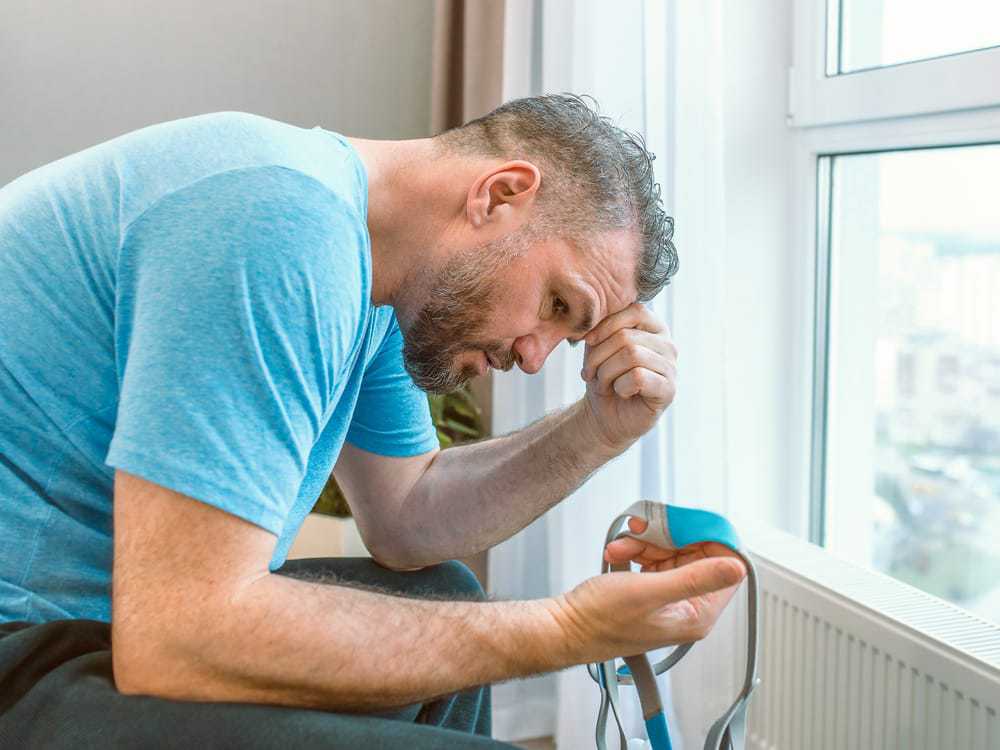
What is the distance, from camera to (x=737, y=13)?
1996 mm

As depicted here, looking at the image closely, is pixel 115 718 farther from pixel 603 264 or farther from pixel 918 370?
pixel 918 370

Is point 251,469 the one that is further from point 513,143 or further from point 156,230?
point 513,143

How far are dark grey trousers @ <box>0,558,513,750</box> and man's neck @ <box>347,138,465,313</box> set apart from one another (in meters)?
0.45

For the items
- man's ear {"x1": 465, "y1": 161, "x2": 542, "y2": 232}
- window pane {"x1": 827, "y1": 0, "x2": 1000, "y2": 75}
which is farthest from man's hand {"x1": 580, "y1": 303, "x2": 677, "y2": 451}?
window pane {"x1": 827, "y1": 0, "x2": 1000, "y2": 75}

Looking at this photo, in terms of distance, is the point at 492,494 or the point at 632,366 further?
the point at 492,494

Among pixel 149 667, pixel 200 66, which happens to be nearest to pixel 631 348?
pixel 149 667

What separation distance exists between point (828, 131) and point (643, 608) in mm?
1261

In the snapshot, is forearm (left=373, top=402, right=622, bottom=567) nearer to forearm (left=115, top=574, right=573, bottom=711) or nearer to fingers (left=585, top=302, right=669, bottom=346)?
fingers (left=585, top=302, right=669, bottom=346)

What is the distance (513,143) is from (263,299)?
387 mm

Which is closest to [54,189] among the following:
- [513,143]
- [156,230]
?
[156,230]

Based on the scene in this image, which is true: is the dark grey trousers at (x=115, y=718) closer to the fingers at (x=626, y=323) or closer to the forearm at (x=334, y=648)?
the forearm at (x=334, y=648)

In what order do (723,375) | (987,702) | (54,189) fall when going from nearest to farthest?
(54,189) → (987,702) → (723,375)

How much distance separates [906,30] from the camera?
1.83m

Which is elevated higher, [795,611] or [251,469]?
[251,469]
